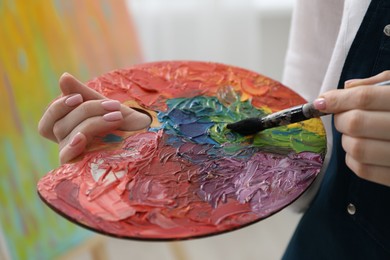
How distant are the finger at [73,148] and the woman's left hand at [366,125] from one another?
27cm

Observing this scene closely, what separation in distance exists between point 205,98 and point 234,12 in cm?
75

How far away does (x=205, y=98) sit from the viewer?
2.16 ft

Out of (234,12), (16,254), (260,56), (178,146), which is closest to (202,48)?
(234,12)

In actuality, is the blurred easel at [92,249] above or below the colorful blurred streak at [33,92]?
below

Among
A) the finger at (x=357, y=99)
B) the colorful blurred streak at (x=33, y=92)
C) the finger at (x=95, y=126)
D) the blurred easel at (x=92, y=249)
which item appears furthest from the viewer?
the blurred easel at (x=92, y=249)

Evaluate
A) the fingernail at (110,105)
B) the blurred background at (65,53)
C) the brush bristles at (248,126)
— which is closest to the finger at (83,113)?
the fingernail at (110,105)

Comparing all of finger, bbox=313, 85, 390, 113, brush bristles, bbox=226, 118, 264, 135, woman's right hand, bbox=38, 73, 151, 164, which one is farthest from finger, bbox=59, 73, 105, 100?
finger, bbox=313, 85, 390, 113

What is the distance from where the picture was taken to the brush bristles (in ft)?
1.91

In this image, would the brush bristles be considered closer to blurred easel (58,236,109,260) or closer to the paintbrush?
the paintbrush

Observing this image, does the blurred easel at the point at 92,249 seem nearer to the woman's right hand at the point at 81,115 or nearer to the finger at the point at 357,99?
the woman's right hand at the point at 81,115

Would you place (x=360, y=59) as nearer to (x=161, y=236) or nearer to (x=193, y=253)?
(x=161, y=236)

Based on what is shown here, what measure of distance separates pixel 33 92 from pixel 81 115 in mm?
435

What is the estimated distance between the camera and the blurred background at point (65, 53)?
0.94 m

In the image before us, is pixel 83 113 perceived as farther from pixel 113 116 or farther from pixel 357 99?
pixel 357 99
